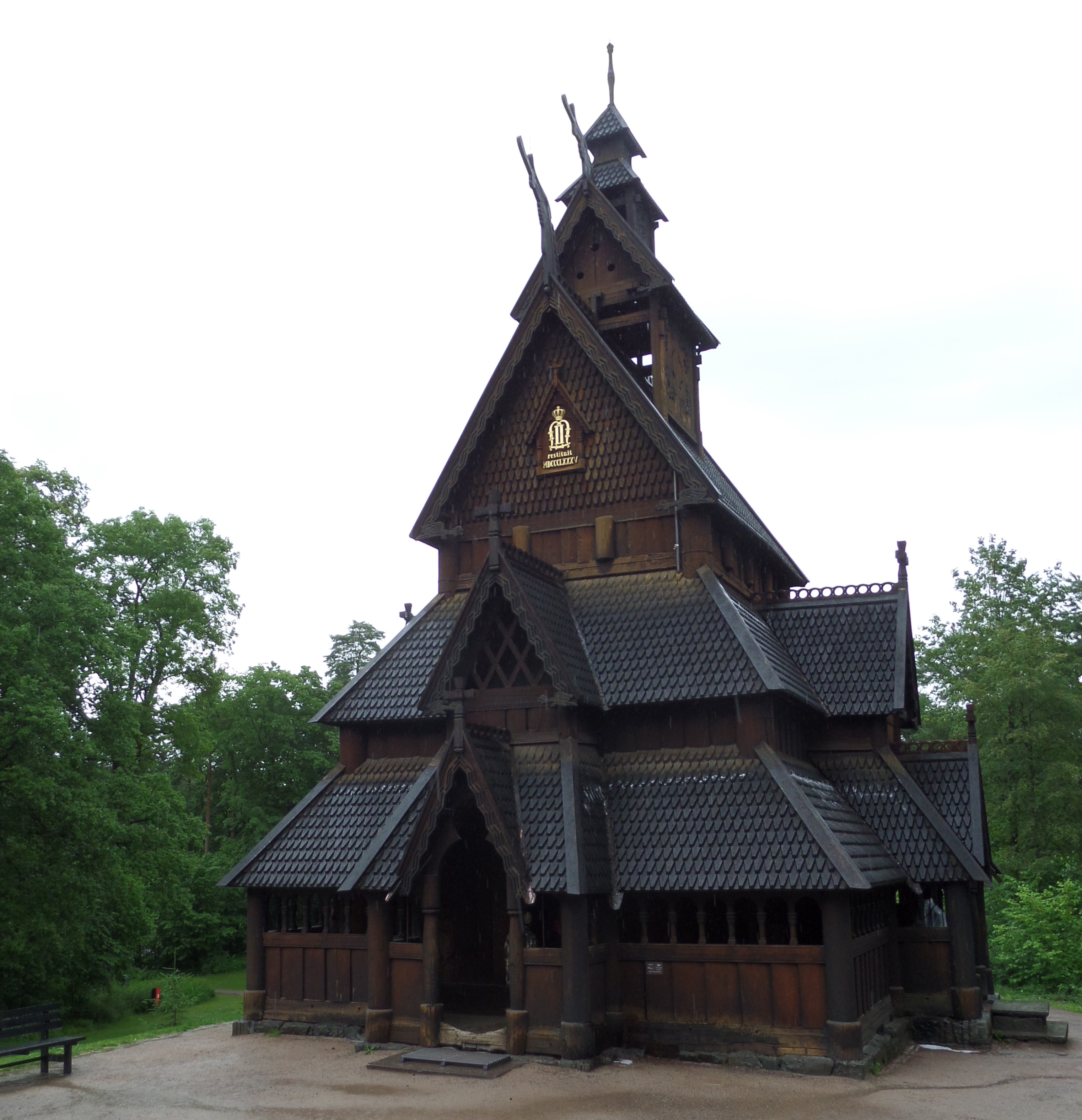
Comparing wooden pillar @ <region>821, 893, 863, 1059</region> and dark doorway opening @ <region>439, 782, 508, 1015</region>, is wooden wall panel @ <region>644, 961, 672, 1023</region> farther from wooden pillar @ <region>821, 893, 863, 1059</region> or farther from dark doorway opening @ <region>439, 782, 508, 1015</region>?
dark doorway opening @ <region>439, 782, 508, 1015</region>

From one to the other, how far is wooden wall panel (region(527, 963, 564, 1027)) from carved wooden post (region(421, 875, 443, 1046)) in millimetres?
1377

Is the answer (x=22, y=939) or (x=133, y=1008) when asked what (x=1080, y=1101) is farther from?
(x=133, y=1008)

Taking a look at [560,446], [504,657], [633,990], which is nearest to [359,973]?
[633,990]

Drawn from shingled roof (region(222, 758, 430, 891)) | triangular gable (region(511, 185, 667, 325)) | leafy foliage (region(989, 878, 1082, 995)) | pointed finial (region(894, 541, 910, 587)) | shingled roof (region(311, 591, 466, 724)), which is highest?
triangular gable (region(511, 185, 667, 325))

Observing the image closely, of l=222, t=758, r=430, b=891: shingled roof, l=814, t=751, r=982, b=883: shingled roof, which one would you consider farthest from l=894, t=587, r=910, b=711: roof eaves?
l=222, t=758, r=430, b=891: shingled roof

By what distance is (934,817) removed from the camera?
16594 millimetres

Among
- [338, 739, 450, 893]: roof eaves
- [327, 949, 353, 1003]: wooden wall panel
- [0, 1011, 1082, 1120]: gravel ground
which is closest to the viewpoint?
[0, 1011, 1082, 1120]: gravel ground

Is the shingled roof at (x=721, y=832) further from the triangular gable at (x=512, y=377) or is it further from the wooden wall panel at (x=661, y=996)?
the triangular gable at (x=512, y=377)

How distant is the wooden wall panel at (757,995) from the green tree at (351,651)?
117 feet

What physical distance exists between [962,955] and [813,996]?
386cm

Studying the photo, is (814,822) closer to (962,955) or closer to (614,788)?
(614,788)

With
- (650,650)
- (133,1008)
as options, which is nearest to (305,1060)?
(650,650)

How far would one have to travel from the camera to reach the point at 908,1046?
15.9m

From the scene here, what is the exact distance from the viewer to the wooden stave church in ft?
47.5
